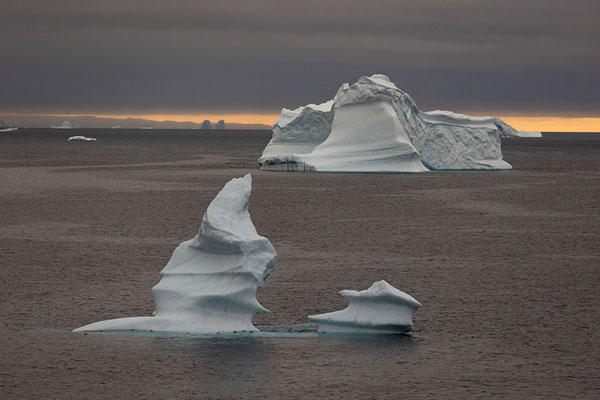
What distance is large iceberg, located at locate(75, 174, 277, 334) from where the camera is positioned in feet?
47.0

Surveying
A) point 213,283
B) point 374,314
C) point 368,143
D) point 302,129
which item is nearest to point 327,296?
point 374,314

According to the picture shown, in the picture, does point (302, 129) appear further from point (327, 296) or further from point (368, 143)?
point (327, 296)

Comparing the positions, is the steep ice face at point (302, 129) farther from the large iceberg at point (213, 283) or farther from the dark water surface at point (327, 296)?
the large iceberg at point (213, 283)

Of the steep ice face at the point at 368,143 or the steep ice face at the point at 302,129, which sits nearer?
the steep ice face at the point at 368,143

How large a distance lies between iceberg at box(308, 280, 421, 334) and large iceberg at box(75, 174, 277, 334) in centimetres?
119

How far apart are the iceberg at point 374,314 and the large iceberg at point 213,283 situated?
47.0 inches

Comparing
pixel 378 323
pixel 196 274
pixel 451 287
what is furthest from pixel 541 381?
pixel 451 287

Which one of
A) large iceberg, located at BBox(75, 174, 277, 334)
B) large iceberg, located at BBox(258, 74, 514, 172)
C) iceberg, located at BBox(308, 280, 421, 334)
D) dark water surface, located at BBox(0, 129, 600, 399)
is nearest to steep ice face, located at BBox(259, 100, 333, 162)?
large iceberg, located at BBox(258, 74, 514, 172)

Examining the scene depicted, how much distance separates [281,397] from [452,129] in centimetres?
4539

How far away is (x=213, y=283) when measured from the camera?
572 inches

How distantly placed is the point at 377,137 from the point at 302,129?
7515 mm

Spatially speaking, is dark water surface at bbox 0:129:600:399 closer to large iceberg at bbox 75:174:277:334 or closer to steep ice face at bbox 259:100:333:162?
large iceberg at bbox 75:174:277:334

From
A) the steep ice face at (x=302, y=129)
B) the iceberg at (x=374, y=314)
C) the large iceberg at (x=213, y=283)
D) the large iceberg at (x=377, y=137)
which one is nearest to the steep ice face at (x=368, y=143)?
the large iceberg at (x=377, y=137)

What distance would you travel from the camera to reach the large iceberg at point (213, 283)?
14312 millimetres
